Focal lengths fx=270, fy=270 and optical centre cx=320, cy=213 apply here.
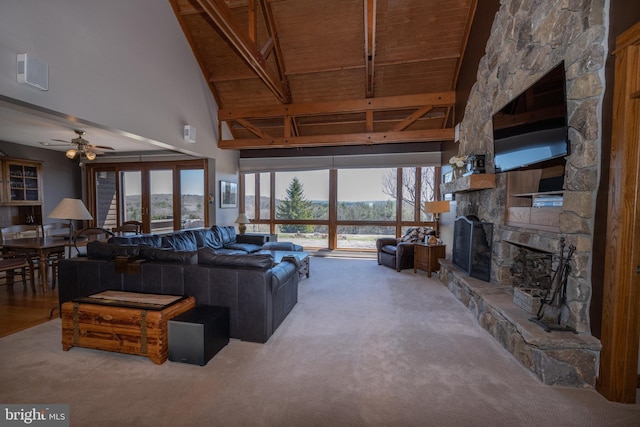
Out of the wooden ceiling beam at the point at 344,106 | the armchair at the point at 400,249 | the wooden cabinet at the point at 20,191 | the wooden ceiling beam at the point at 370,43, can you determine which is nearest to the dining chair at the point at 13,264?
the wooden cabinet at the point at 20,191

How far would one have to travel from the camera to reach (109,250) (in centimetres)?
300

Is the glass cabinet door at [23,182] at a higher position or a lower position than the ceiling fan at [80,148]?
lower

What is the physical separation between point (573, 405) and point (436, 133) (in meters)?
4.57

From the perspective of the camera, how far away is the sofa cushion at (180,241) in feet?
13.5

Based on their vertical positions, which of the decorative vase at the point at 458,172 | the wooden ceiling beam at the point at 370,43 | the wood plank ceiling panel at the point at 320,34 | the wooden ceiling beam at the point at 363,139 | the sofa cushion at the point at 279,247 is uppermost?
the wood plank ceiling panel at the point at 320,34

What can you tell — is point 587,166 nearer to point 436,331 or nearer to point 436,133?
point 436,331

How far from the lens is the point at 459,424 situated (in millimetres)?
1616

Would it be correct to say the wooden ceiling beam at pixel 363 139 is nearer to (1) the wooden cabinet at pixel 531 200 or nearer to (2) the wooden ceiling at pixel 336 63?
(2) the wooden ceiling at pixel 336 63

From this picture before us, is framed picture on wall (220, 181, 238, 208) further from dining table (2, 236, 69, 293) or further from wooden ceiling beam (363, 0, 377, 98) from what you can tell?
wooden ceiling beam (363, 0, 377, 98)

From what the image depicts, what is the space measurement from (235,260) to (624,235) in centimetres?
296

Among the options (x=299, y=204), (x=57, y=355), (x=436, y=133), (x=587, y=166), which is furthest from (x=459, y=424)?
(x=299, y=204)

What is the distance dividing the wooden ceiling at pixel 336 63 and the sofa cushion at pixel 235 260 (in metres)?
3.01

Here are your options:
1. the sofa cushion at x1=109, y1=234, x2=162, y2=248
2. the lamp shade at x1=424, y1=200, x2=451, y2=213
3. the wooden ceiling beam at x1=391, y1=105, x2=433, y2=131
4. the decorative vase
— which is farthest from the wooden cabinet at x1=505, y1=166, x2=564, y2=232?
the sofa cushion at x1=109, y1=234, x2=162, y2=248

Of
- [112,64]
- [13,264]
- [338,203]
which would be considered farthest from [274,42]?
[13,264]
